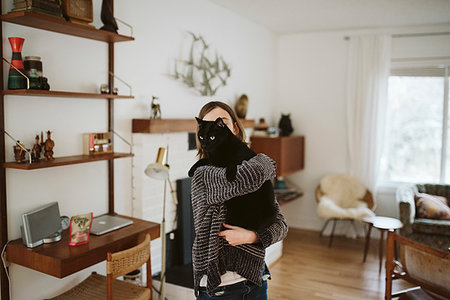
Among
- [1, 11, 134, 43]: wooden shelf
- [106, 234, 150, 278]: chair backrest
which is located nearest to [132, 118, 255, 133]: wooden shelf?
[1, 11, 134, 43]: wooden shelf

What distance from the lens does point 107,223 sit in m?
2.44

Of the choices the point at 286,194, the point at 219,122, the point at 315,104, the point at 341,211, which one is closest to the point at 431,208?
the point at 341,211

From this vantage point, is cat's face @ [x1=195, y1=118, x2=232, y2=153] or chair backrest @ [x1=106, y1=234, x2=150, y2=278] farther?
chair backrest @ [x1=106, y1=234, x2=150, y2=278]

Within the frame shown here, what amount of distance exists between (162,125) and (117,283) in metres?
1.17

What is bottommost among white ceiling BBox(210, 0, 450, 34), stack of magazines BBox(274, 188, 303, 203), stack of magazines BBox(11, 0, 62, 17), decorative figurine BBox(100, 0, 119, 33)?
stack of magazines BBox(274, 188, 303, 203)

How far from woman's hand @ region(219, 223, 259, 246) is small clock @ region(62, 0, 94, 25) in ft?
4.93

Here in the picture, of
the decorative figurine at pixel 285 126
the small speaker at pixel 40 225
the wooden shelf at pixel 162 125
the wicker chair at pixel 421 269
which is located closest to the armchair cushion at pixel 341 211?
the decorative figurine at pixel 285 126

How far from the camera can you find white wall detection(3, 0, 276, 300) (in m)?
2.12

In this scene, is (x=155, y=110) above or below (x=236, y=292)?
above

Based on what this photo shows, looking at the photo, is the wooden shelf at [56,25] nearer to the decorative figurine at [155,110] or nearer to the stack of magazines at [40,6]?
the stack of magazines at [40,6]

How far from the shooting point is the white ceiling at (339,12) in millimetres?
3752

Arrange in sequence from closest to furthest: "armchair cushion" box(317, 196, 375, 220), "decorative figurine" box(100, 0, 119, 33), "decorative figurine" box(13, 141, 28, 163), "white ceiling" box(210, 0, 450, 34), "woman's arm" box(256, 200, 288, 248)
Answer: "woman's arm" box(256, 200, 288, 248) < "decorative figurine" box(13, 141, 28, 163) < "decorative figurine" box(100, 0, 119, 33) < "white ceiling" box(210, 0, 450, 34) < "armchair cushion" box(317, 196, 375, 220)

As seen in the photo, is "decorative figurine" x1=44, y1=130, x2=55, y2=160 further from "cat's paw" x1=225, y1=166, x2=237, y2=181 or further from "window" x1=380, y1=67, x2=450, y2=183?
"window" x1=380, y1=67, x2=450, y2=183

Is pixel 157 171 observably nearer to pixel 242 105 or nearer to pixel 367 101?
pixel 242 105
